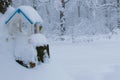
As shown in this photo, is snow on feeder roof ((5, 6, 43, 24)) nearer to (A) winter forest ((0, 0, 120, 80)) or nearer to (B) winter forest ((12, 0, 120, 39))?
(A) winter forest ((0, 0, 120, 80))

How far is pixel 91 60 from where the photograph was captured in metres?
13.1

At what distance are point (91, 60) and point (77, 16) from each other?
664 inches

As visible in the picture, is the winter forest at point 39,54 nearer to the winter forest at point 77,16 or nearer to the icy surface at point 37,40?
the icy surface at point 37,40

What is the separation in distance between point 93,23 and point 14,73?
17.4m

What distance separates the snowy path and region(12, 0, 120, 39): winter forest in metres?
3.95

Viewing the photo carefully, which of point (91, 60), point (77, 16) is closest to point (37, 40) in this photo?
point (91, 60)

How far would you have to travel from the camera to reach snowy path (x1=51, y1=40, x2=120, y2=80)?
421 inches

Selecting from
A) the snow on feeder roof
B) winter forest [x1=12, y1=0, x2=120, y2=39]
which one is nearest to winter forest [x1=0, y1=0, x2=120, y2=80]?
the snow on feeder roof

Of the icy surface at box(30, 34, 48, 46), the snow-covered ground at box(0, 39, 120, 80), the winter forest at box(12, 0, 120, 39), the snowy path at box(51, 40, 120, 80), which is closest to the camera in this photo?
the snow-covered ground at box(0, 39, 120, 80)

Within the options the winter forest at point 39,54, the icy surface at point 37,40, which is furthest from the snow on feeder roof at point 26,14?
the icy surface at point 37,40

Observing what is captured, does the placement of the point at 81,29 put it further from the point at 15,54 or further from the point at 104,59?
the point at 15,54

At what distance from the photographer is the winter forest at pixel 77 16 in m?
22.0

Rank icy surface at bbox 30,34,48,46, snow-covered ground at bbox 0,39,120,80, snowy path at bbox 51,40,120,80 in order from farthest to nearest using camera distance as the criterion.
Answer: snowy path at bbox 51,40,120,80 < icy surface at bbox 30,34,48,46 < snow-covered ground at bbox 0,39,120,80

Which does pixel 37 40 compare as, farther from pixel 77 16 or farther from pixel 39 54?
pixel 77 16
